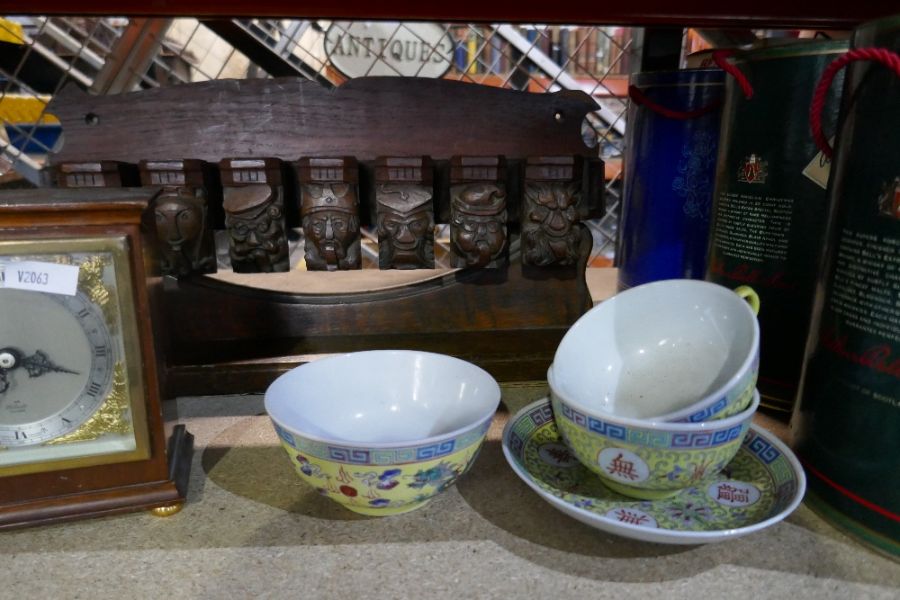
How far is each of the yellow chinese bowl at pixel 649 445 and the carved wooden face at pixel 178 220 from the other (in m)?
0.44

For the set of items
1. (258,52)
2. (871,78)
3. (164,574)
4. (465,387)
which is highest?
(258,52)

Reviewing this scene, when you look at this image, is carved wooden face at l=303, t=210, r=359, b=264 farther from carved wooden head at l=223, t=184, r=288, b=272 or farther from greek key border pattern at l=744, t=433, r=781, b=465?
greek key border pattern at l=744, t=433, r=781, b=465

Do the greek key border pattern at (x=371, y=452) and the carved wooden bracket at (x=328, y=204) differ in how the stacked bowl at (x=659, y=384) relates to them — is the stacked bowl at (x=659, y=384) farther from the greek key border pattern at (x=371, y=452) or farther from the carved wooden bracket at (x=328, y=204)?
the carved wooden bracket at (x=328, y=204)

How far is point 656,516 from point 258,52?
3.97ft

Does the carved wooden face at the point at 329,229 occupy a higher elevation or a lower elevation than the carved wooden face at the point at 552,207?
Result: lower

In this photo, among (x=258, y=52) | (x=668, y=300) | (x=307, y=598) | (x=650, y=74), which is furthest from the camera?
(x=258, y=52)

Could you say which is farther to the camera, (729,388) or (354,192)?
(354,192)

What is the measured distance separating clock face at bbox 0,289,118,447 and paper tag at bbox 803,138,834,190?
0.67m

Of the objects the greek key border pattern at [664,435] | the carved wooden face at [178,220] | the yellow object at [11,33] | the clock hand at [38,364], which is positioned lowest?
the greek key border pattern at [664,435]

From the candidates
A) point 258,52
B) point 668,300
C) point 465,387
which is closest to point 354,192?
point 465,387

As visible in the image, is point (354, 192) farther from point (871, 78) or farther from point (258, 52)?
point (258, 52)

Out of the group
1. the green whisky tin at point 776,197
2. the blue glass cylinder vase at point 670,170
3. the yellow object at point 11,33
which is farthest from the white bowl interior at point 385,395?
the yellow object at point 11,33

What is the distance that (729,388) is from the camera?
498 mm

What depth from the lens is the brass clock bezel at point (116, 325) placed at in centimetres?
51
